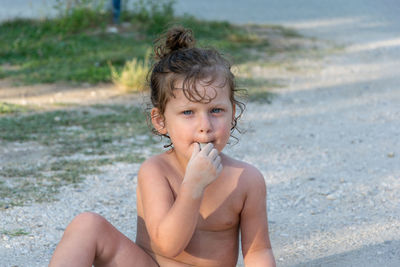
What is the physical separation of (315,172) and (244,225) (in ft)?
5.90

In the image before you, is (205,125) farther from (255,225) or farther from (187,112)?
(255,225)

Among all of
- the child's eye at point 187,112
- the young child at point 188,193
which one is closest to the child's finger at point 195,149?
the young child at point 188,193

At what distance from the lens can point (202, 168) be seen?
6.69 feet

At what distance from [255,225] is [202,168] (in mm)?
370

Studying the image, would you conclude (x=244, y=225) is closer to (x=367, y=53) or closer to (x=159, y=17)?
(x=367, y=53)

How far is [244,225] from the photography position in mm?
2285

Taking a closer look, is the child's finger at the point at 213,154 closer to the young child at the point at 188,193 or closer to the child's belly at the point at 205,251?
the young child at the point at 188,193

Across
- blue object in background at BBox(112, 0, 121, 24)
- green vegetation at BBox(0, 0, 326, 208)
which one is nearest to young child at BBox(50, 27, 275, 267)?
green vegetation at BBox(0, 0, 326, 208)

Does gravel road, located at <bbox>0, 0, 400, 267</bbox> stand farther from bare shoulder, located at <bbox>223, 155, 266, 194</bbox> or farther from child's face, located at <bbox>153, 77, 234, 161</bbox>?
child's face, located at <bbox>153, 77, 234, 161</bbox>

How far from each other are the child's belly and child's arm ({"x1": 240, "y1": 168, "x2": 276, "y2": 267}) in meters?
0.06

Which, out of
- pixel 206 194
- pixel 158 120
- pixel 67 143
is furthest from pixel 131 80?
pixel 206 194

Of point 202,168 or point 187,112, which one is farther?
point 187,112

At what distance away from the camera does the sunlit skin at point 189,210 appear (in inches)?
80.3

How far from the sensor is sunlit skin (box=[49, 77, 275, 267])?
2.04 metres
